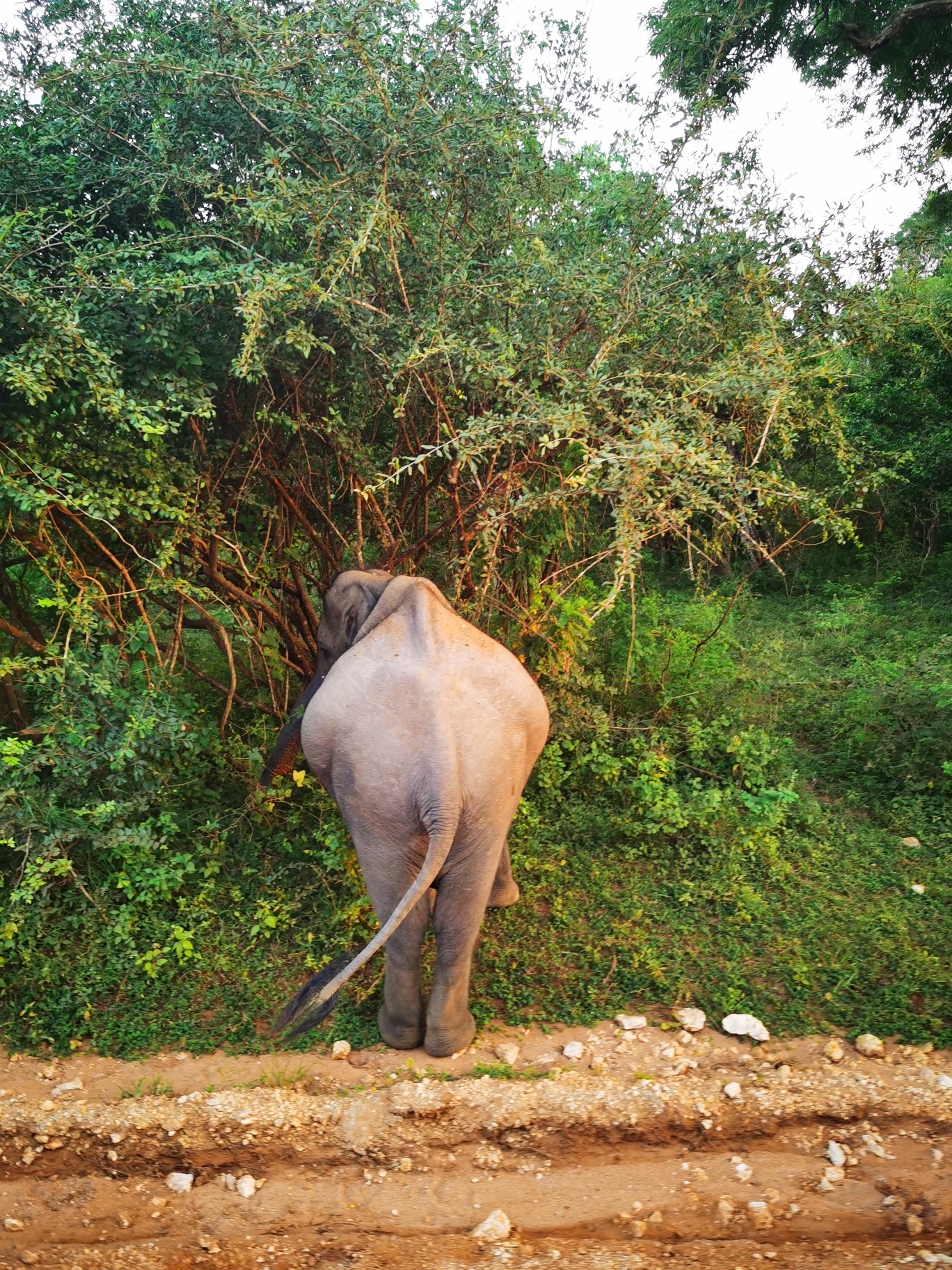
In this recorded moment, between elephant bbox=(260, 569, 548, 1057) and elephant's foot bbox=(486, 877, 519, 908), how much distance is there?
56cm

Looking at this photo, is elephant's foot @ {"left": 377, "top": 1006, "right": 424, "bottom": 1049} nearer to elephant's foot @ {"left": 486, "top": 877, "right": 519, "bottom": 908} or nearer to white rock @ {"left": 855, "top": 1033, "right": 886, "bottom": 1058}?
elephant's foot @ {"left": 486, "top": 877, "right": 519, "bottom": 908}

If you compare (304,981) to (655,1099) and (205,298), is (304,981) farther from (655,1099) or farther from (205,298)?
(205,298)

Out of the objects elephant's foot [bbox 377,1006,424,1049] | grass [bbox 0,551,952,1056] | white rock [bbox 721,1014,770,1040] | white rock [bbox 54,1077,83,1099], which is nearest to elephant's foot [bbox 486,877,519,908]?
grass [bbox 0,551,952,1056]

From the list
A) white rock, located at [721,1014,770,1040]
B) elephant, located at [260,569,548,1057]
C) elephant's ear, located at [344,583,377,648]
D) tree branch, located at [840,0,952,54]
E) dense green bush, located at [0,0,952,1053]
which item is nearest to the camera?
elephant, located at [260,569,548,1057]

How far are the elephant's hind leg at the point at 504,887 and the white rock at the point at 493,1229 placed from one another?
1260 millimetres

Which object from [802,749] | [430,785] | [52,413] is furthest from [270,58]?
[802,749]

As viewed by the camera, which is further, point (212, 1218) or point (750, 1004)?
point (750, 1004)

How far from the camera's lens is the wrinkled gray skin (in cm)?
309

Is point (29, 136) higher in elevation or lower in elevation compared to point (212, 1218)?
higher

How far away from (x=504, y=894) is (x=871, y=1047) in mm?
1572

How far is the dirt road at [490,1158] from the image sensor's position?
2.76 m

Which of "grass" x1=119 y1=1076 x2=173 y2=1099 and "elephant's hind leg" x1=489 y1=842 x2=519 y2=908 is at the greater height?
"elephant's hind leg" x1=489 y1=842 x2=519 y2=908

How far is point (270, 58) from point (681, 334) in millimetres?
2394

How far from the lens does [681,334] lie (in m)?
4.72
